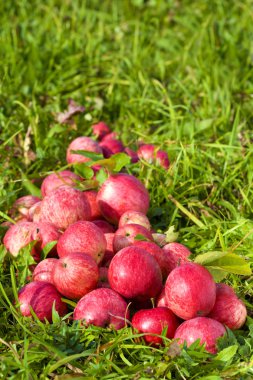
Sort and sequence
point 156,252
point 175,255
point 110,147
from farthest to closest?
point 110,147, point 175,255, point 156,252

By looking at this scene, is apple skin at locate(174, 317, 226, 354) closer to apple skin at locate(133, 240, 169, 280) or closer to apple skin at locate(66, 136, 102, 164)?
apple skin at locate(133, 240, 169, 280)

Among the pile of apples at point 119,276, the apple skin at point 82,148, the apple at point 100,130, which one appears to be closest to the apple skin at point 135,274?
the pile of apples at point 119,276

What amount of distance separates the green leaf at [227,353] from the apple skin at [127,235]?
26.9 inches

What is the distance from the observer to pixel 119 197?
10.7 ft

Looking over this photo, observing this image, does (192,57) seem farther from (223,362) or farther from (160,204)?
(223,362)

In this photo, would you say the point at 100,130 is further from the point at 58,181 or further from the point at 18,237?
the point at 18,237

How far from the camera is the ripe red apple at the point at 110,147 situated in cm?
395

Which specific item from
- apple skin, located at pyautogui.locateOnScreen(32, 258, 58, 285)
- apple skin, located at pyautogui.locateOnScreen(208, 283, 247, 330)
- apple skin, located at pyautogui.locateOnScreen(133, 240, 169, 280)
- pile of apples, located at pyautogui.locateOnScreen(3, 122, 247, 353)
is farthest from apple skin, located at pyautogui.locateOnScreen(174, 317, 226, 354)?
apple skin, located at pyautogui.locateOnScreen(32, 258, 58, 285)

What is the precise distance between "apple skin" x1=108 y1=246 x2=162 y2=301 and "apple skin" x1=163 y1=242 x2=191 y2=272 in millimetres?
196

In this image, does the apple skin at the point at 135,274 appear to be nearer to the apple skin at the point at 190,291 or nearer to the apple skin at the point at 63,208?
the apple skin at the point at 190,291

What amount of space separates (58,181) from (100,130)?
3.43 ft

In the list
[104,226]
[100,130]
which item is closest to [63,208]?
[104,226]

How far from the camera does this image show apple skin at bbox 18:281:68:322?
8.79ft

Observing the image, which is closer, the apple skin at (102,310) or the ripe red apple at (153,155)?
the apple skin at (102,310)
